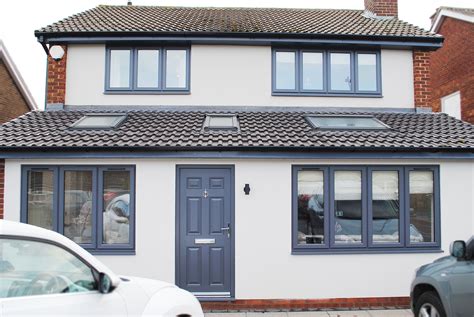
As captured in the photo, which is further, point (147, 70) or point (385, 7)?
point (385, 7)

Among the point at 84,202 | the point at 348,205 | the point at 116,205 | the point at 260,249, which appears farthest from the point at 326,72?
the point at 84,202

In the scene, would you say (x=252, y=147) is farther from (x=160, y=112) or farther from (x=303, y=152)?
(x=160, y=112)

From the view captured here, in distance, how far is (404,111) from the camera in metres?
8.66

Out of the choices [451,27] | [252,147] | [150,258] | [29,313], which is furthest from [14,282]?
[451,27]

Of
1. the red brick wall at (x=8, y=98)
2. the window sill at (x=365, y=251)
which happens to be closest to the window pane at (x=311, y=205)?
the window sill at (x=365, y=251)

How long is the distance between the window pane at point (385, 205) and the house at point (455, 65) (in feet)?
21.8

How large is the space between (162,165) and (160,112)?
6.12 ft

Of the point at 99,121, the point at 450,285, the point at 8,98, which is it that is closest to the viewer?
the point at 450,285

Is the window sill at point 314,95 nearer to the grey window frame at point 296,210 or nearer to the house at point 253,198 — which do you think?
the house at point 253,198

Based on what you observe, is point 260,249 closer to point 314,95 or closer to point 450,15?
point 314,95

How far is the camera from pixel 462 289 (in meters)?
4.20

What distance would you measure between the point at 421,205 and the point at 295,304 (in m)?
2.92

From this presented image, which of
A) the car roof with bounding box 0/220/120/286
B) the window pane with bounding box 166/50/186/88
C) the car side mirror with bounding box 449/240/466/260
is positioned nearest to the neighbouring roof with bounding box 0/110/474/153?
the window pane with bounding box 166/50/186/88

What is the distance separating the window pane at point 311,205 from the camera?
6809mm
